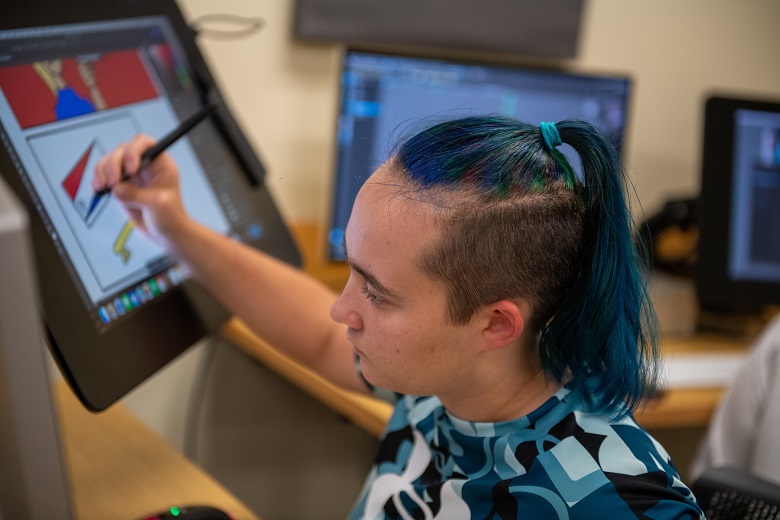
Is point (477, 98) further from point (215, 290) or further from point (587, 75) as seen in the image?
point (215, 290)

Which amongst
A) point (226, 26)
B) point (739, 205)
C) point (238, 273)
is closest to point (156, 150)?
point (238, 273)

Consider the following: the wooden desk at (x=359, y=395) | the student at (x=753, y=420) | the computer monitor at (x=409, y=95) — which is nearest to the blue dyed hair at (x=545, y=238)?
the wooden desk at (x=359, y=395)

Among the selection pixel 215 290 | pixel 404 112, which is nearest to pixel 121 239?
pixel 215 290

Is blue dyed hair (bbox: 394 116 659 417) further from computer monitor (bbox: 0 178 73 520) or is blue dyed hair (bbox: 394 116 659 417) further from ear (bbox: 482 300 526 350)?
computer monitor (bbox: 0 178 73 520)

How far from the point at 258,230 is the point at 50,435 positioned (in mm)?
709

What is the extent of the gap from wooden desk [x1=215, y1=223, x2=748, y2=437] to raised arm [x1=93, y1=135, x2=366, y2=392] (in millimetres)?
208

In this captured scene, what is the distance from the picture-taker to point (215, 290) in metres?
1.10

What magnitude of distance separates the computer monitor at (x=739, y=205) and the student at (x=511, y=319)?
954 millimetres

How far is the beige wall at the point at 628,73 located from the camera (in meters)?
1.78

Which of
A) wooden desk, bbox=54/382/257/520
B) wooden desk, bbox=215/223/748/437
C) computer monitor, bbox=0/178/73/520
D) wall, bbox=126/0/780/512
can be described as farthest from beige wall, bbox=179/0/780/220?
computer monitor, bbox=0/178/73/520

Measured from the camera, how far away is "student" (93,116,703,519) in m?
0.82

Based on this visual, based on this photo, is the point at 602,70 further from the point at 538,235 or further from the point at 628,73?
the point at 538,235

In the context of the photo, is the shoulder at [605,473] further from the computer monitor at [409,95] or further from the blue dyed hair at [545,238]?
the computer monitor at [409,95]

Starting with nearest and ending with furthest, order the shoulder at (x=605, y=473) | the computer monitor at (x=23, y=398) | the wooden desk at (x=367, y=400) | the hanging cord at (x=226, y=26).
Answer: the computer monitor at (x=23, y=398)
the shoulder at (x=605, y=473)
the wooden desk at (x=367, y=400)
the hanging cord at (x=226, y=26)
